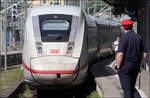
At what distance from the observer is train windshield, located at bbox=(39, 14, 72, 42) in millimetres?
10234

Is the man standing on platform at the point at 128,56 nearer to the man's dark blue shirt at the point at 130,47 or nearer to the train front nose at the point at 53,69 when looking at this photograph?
the man's dark blue shirt at the point at 130,47

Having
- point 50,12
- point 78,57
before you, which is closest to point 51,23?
point 50,12

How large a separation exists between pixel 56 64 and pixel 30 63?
0.75 metres

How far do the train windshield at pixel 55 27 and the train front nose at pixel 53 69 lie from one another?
2.17 ft

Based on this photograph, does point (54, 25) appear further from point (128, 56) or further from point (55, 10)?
point (128, 56)

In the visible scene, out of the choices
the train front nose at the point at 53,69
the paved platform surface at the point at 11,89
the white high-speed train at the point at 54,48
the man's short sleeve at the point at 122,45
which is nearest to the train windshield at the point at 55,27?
the white high-speed train at the point at 54,48

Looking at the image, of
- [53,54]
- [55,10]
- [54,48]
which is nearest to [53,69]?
[53,54]

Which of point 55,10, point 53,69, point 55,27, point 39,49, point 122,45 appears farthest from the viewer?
point 55,10

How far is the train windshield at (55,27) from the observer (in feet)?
33.6

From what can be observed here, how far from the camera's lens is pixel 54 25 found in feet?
34.5

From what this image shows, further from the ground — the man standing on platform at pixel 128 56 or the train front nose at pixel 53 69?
the man standing on platform at pixel 128 56

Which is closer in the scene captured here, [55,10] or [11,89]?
[11,89]

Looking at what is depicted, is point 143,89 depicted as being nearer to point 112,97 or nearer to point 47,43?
point 112,97

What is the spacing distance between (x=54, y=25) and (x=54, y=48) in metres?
0.86
